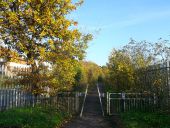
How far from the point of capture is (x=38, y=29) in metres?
20.4

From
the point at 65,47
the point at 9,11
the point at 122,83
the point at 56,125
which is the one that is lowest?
the point at 56,125

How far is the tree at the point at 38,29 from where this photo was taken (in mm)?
19797

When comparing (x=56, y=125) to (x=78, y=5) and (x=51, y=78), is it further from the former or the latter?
(x=78, y=5)

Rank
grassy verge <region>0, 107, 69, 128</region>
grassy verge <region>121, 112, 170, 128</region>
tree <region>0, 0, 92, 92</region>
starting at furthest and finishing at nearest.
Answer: tree <region>0, 0, 92, 92</region>, grassy verge <region>0, 107, 69, 128</region>, grassy verge <region>121, 112, 170, 128</region>

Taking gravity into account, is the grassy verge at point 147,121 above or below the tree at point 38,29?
below

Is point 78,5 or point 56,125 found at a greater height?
point 78,5

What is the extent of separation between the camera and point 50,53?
20.4 m

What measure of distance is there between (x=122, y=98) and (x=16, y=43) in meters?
6.34

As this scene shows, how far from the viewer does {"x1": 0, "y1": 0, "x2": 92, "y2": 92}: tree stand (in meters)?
19.8

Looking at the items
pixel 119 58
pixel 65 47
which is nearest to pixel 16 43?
pixel 65 47

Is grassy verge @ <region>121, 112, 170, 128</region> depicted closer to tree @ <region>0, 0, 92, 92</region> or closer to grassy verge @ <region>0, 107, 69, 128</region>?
grassy verge @ <region>0, 107, 69, 128</region>

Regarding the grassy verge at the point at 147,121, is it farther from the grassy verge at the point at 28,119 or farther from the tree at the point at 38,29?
the tree at the point at 38,29

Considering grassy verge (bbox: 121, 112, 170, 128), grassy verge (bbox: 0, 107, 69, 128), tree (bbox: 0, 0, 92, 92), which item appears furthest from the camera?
tree (bbox: 0, 0, 92, 92)

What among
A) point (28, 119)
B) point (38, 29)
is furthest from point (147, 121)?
point (38, 29)
